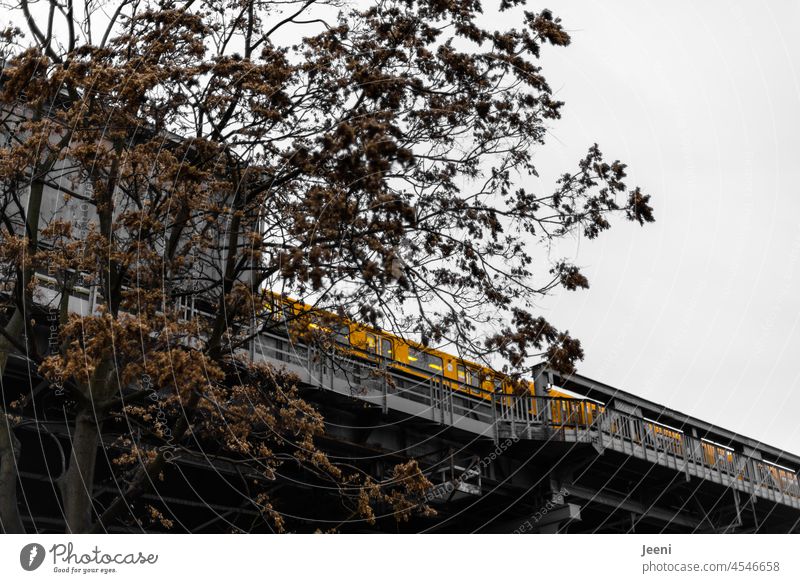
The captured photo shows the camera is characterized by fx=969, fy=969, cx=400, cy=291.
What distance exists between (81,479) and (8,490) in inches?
48.9

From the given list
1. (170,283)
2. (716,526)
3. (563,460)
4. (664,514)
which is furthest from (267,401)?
(716,526)

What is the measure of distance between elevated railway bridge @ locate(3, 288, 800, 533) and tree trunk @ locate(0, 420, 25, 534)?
5.20 meters

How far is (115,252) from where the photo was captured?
14.1 m

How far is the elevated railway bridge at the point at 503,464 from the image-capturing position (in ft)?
79.7

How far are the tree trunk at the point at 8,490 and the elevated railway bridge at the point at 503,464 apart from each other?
5195 mm

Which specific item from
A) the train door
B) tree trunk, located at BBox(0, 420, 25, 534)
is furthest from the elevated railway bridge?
tree trunk, located at BBox(0, 420, 25, 534)

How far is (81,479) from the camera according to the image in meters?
14.6

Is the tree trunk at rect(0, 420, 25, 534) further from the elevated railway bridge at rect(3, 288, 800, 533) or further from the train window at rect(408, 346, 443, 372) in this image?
the train window at rect(408, 346, 443, 372)

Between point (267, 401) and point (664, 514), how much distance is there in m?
21.0

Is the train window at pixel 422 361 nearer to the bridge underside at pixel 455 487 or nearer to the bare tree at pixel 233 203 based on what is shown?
the bridge underside at pixel 455 487

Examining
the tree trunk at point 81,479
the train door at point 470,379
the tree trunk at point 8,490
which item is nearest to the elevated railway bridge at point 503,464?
the train door at point 470,379

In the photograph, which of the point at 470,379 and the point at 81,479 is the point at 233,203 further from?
the point at 470,379
